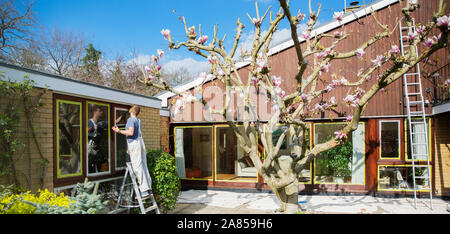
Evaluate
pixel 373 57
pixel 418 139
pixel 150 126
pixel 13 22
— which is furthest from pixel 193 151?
pixel 13 22

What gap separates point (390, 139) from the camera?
8312 millimetres

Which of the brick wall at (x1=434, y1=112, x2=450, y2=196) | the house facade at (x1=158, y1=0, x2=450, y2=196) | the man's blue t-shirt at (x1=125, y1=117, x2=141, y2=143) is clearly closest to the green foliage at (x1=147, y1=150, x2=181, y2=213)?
the man's blue t-shirt at (x1=125, y1=117, x2=141, y2=143)

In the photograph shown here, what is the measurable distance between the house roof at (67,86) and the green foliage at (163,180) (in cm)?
139

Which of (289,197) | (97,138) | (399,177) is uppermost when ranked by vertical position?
(97,138)

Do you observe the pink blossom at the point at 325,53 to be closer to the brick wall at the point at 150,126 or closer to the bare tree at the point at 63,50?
the brick wall at the point at 150,126

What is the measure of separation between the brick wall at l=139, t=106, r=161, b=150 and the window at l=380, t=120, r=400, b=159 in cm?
608

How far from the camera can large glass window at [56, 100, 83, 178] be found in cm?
512

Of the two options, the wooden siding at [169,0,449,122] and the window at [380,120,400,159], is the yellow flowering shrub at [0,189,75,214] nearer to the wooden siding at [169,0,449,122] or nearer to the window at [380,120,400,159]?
the wooden siding at [169,0,449,122]

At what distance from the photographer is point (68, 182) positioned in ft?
17.1

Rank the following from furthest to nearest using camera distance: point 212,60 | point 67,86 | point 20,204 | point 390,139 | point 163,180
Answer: point 390,139 < point 163,180 < point 212,60 < point 67,86 < point 20,204

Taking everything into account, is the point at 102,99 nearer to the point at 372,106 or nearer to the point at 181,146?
the point at 181,146

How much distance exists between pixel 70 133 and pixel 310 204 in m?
5.57

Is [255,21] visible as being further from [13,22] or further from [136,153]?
[13,22]

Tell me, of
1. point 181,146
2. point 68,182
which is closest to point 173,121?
point 181,146
